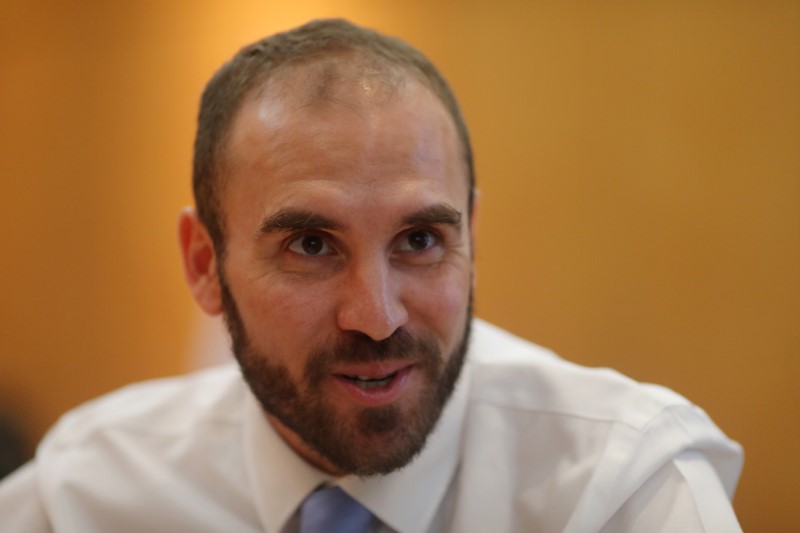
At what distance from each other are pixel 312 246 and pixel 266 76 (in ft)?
0.95

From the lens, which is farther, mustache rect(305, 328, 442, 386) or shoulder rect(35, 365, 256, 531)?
shoulder rect(35, 365, 256, 531)

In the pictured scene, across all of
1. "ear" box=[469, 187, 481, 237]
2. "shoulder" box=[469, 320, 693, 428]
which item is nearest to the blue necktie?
"shoulder" box=[469, 320, 693, 428]

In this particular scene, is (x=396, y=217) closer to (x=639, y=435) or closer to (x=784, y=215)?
(x=639, y=435)

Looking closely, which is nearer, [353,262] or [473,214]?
[353,262]

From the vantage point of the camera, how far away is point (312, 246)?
1118 millimetres

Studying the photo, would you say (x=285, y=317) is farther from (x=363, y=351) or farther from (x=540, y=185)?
(x=540, y=185)

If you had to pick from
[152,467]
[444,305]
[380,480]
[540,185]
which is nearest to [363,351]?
[444,305]

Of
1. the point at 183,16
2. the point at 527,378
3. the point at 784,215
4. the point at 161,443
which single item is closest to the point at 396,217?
the point at 527,378

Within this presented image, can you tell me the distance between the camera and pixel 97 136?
339 cm

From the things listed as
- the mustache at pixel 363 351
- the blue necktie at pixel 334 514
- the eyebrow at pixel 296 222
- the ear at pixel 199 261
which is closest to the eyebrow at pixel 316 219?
the eyebrow at pixel 296 222

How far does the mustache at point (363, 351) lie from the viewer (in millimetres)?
1069

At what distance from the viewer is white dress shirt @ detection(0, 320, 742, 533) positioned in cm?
108

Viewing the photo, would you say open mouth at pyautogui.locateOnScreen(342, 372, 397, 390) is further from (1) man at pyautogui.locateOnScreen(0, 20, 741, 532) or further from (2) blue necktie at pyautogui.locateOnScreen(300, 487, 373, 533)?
(2) blue necktie at pyautogui.locateOnScreen(300, 487, 373, 533)

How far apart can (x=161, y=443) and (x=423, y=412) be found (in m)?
0.59
